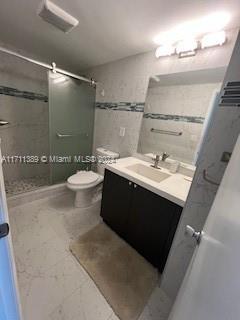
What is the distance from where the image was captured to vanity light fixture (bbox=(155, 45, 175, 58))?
1.52m

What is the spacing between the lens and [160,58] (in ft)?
5.46

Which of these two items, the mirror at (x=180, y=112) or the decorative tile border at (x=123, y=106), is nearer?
the mirror at (x=180, y=112)

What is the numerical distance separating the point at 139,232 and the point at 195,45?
6.05 ft

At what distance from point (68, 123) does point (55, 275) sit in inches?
77.2

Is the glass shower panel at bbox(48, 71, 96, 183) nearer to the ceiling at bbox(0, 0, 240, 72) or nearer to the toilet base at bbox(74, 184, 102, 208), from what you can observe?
the ceiling at bbox(0, 0, 240, 72)

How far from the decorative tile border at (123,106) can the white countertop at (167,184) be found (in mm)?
794

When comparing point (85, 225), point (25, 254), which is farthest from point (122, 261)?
point (25, 254)

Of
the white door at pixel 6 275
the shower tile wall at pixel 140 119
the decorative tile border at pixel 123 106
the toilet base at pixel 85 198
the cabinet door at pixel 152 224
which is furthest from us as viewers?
the toilet base at pixel 85 198

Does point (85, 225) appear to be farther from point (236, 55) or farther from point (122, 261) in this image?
point (236, 55)

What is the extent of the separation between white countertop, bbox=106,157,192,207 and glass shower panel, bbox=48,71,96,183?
116cm

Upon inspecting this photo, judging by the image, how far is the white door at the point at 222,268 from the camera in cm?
34

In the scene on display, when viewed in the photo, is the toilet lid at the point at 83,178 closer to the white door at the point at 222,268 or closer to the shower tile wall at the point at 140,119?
the shower tile wall at the point at 140,119

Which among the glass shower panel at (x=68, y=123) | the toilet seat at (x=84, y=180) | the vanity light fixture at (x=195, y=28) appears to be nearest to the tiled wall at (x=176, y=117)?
the vanity light fixture at (x=195, y=28)

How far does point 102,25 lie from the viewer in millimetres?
1374
